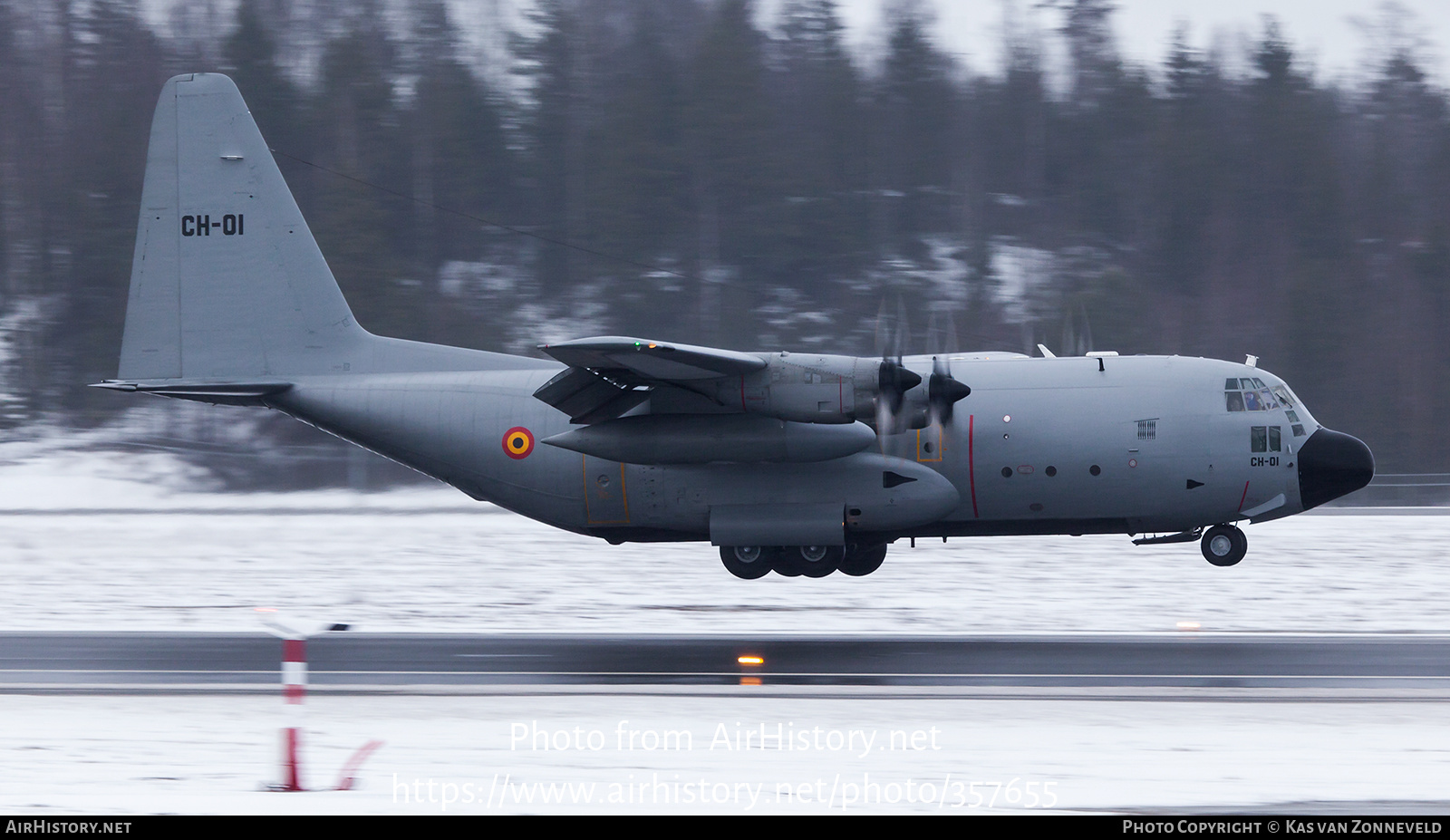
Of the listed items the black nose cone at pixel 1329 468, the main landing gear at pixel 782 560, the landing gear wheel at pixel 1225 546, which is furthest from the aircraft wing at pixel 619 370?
the black nose cone at pixel 1329 468

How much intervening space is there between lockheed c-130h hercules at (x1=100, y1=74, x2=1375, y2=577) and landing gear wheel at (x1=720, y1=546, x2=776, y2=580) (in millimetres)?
26

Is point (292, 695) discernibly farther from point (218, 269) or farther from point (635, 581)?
point (218, 269)

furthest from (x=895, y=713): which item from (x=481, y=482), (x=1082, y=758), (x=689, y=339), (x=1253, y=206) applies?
(x=1253, y=206)

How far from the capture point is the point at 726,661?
12.3 m

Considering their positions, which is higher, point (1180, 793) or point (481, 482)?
point (1180, 793)

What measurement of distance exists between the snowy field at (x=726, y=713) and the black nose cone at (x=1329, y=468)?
3.98ft

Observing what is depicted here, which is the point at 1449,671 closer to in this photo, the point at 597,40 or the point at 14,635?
the point at 14,635

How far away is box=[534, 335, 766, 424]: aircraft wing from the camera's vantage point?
47.5ft

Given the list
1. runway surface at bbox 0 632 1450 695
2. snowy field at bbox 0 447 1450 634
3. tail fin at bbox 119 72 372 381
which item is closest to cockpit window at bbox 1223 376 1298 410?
snowy field at bbox 0 447 1450 634

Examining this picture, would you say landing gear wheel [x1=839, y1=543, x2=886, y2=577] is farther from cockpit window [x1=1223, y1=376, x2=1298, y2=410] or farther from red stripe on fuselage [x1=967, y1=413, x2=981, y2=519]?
cockpit window [x1=1223, y1=376, x2=1298, y2=410]

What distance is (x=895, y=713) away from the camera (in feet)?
33.1

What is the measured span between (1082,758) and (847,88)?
138ft

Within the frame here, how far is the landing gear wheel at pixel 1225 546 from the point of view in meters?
17.2

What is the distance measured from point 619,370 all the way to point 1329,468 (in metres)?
8.70
